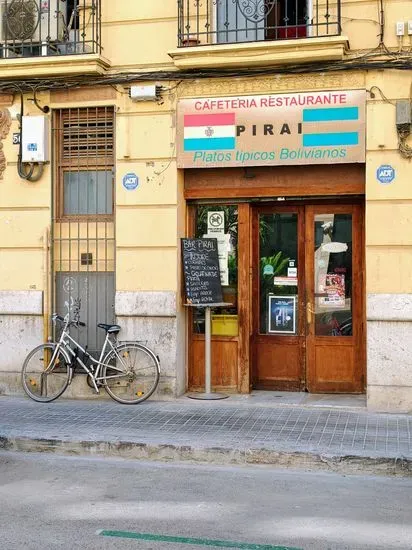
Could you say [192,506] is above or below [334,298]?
below

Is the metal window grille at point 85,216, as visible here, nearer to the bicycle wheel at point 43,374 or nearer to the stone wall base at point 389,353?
the bicycle wheel at point 43,374

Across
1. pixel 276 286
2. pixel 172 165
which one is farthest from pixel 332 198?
pixel 172 165

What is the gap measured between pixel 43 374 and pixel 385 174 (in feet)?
17.4

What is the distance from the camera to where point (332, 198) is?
1016 cm

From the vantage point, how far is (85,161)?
10.7m

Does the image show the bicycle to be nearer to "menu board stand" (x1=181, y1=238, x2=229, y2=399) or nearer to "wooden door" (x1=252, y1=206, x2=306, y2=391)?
"menu board stand" (x1=181, y1=238, x2=229, y2=399)

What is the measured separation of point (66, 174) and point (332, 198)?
150 inches

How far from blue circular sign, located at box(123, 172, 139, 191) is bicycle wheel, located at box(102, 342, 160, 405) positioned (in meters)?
2.14

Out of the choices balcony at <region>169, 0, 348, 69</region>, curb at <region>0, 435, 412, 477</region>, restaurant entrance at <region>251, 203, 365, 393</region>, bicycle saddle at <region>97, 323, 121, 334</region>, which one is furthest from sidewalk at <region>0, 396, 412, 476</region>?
balcony at <region>169, 0, 348, 69</region>

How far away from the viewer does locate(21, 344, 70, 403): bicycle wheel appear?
33.7 feet

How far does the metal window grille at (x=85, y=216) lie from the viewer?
34.8 ft

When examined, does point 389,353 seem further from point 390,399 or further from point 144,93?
point 144,93

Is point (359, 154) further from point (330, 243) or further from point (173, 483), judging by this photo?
point (173, 483)

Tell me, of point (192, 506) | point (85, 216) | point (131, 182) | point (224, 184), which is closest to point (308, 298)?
point (224, 184)
